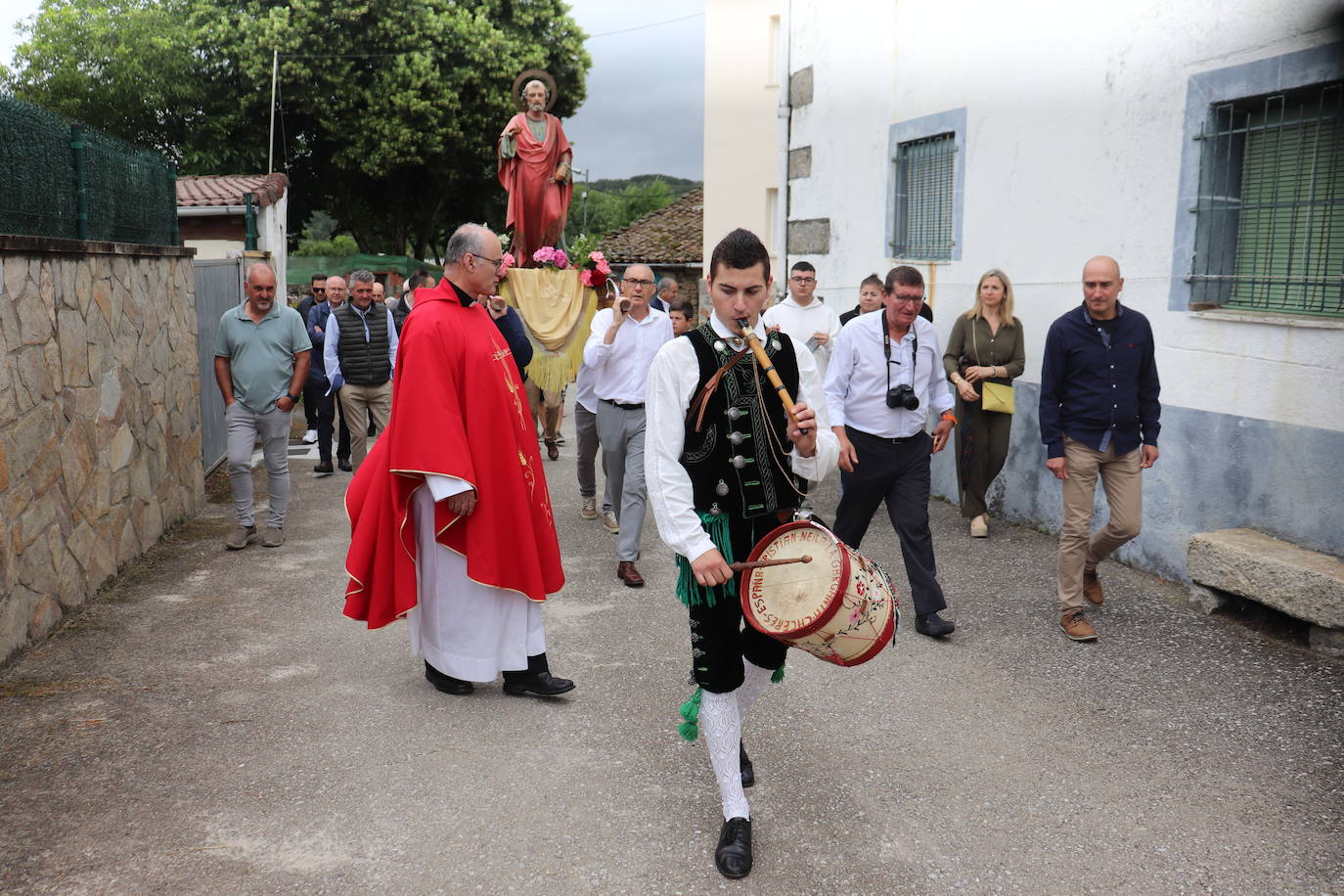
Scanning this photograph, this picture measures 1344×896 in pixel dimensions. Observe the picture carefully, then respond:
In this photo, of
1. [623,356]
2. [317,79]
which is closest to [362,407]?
[623,356]

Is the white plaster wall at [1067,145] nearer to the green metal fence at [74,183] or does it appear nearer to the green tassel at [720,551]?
the green tassel at [720,551]

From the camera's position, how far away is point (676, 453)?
343 cm

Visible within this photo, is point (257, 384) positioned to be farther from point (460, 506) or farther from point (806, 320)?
point (806, 320)

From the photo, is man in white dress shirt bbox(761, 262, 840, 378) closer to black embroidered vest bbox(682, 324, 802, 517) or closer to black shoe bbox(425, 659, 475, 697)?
black shoe bbox(425, 659, 475, 697)

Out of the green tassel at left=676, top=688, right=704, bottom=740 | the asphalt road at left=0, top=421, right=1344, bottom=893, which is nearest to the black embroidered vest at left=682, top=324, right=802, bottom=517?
the green tassel at left=676, top=688, right=704, bottom=740

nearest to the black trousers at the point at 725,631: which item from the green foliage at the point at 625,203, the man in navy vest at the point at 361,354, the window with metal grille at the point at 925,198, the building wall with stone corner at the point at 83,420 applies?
the building wall with stone corner at the point at 83,420

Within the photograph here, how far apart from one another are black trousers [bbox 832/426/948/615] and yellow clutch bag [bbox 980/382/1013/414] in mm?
2294

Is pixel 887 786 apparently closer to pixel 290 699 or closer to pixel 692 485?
pixel 692 485

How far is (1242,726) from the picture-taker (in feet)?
15.0

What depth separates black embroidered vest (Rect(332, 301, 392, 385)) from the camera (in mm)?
9703

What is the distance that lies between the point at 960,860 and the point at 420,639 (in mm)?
2623

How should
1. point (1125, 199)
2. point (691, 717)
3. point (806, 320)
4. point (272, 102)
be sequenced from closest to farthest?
point (691, 717) → point (1125, 199) → point (806, 320) → point (272, 102)

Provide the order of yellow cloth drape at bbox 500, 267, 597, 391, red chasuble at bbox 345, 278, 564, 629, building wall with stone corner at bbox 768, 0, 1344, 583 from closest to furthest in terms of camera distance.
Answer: red chasuble at bbox 345, 278, 564, 629
building wall with stone corner at bbox 768, 0, 1344, 583
yellow cloth drape at bbox 500, 267, 597, 391

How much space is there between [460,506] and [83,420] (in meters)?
3.04
